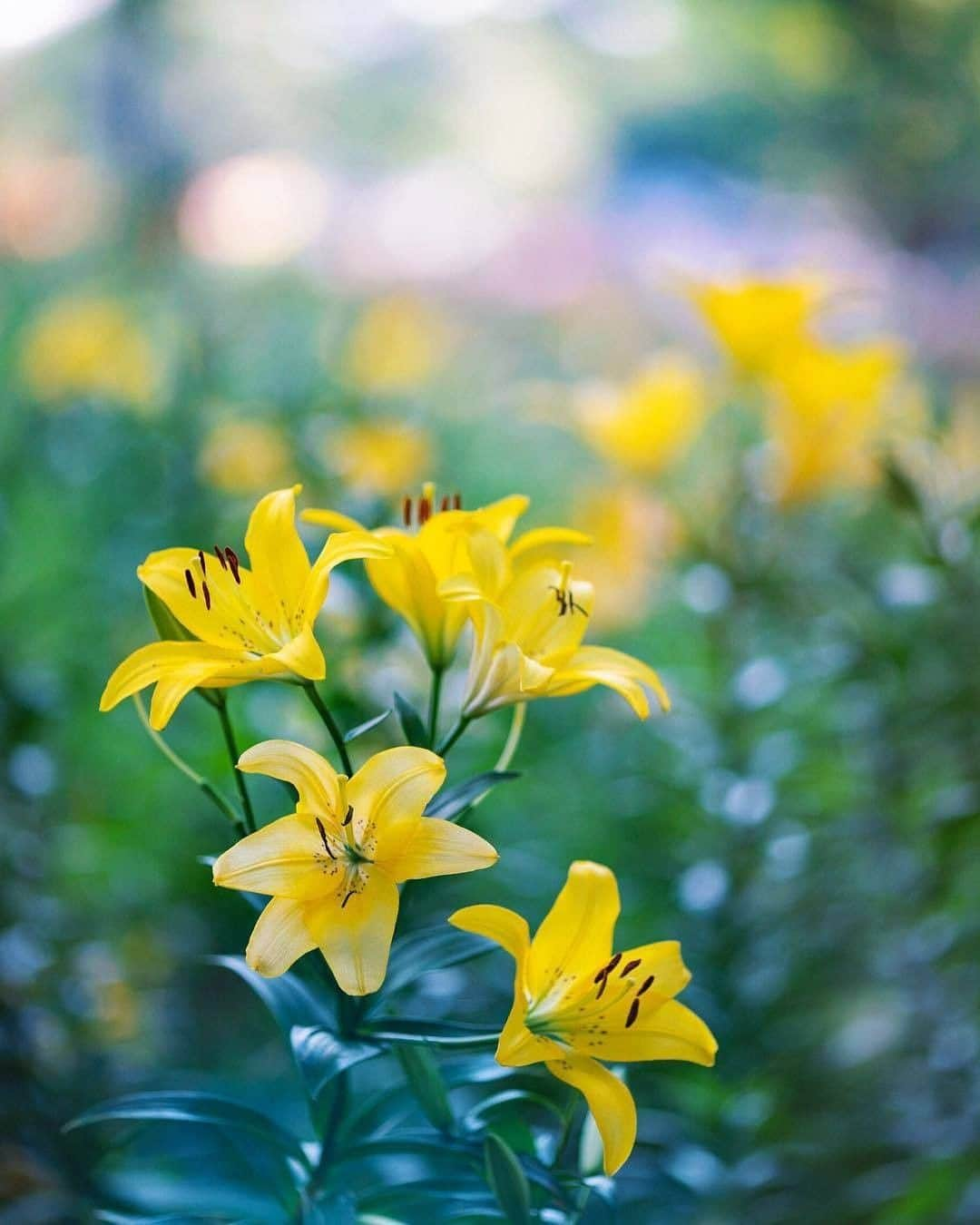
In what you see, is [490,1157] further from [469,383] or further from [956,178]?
[956,178]

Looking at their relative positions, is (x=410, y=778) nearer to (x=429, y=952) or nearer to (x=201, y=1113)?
(x=429, y=952)

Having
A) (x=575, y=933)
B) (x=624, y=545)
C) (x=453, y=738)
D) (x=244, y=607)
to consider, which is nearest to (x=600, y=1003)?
(x=575, y=933)

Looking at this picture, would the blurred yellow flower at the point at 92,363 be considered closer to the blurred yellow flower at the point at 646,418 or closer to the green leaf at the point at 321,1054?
the blurred yellow flower at the point at 646,418

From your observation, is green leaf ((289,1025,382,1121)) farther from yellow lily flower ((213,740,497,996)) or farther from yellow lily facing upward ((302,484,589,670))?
yellow lily facing upward ((302,484,589,670))

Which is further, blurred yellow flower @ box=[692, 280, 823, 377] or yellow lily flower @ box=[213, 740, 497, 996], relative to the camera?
blurred yellow flower @ box=[692, 280, 823, 377]

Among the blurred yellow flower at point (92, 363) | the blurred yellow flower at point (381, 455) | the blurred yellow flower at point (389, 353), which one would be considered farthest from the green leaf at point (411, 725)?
the blurred yellow flower at point (92, 363)

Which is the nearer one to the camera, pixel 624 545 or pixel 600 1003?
pixel 600 1003

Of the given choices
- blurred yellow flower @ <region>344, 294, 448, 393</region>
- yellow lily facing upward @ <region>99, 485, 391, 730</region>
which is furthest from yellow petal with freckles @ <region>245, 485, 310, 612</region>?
blurred yellow flower @ <region>344, 294, 448, 393</region>
